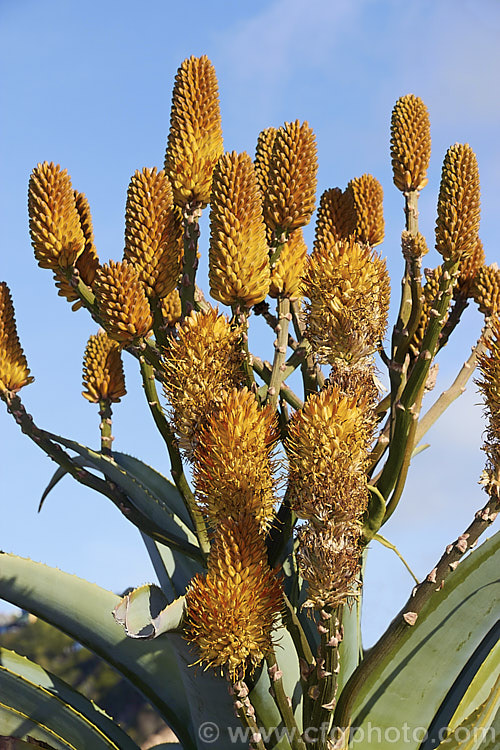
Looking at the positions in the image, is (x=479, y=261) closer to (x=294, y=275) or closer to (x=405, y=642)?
(x=294, y=275)

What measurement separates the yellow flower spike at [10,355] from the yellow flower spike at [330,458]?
556 millimetres

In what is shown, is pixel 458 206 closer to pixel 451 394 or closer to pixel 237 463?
pixel 451 394

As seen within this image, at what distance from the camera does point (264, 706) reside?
1.14 meters

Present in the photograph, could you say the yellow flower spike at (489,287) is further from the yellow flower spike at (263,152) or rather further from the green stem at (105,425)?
the green stem at (105,425)

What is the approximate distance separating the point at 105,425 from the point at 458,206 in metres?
0.70

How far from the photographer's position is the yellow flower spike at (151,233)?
108 cm

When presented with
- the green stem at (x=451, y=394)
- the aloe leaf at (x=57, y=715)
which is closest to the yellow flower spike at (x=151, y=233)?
the green stem at (x=451, y=394)

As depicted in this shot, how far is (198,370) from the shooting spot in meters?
0.96

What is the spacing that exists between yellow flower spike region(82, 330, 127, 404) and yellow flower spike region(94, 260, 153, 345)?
383mm

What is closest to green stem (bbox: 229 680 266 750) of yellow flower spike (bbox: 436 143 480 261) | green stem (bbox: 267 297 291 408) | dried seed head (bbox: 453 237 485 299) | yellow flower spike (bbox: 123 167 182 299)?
green stem (bbox: 267 297 291 408)

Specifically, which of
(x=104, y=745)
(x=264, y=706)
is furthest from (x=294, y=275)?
(x=104, y=745)

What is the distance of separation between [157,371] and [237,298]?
143mm

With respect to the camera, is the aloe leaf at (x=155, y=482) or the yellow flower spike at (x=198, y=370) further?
the aloe leaf at (x=155, y=482)

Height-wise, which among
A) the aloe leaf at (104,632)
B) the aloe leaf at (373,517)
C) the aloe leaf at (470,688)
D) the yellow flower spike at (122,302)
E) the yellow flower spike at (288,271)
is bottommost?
the aloe leaf at (104,632)
